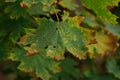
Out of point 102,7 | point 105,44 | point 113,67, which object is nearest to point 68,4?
point 105,44

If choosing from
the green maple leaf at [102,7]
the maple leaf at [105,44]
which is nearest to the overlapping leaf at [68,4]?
the maple leaf at [105,44]

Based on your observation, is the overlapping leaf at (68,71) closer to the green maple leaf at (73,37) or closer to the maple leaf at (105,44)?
the maple leaf at (105,44)

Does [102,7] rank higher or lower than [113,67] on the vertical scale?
higher

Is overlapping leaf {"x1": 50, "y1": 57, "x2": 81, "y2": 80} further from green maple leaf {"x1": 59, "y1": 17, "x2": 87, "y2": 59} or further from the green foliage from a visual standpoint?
green maple leaf {"x1": 59, "y1": 17, "x2": 87, "y2": 59}

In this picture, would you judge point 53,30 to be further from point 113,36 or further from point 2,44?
point 113,36

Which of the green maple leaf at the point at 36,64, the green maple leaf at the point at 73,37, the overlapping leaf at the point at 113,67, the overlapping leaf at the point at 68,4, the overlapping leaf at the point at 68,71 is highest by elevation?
the green maple leaf at the point at 73,37

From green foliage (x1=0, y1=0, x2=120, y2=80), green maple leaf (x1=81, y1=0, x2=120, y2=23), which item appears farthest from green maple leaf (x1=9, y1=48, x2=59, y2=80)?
green maple leaf (x1=81, y1=0, x2=120, y2=23)

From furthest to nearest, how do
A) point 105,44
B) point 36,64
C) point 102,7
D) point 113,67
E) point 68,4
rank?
point 113,67
point 105,44
point 68,4
point 36,64
point 102,7

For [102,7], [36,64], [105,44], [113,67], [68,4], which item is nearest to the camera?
[102,7]

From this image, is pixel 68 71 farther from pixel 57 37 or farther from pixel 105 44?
pixel 57 37
